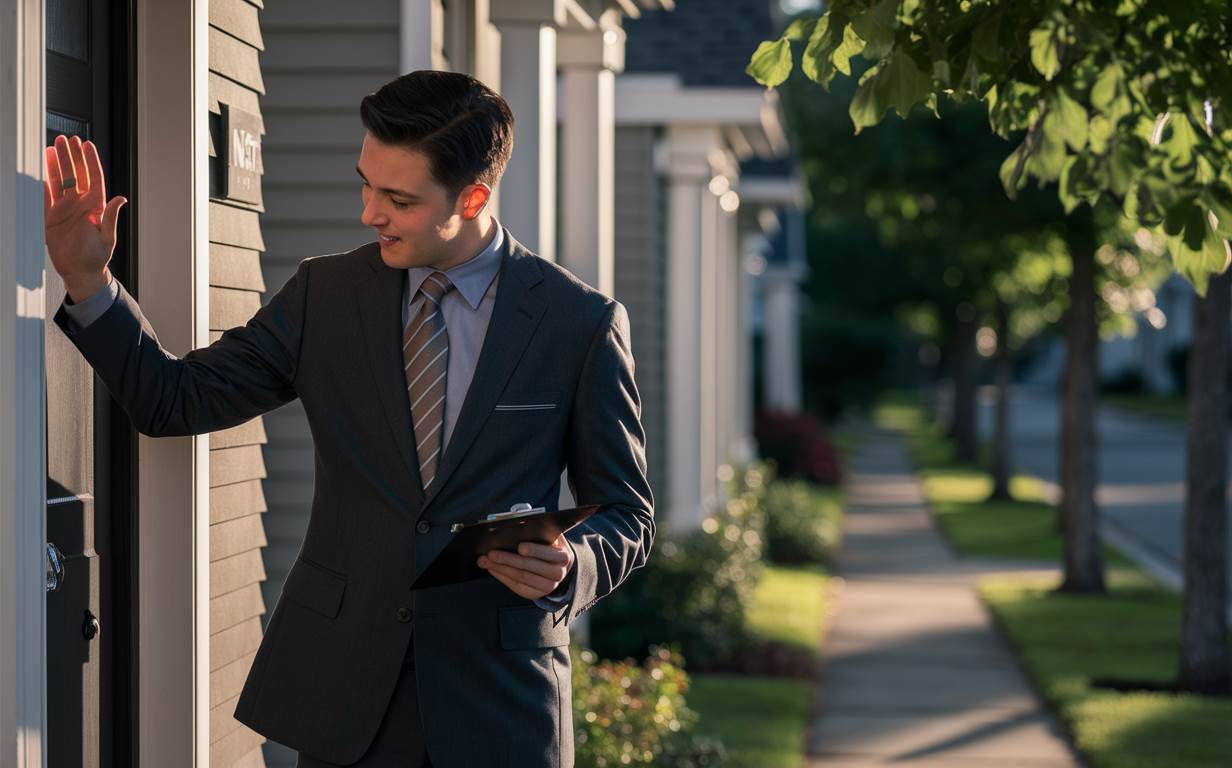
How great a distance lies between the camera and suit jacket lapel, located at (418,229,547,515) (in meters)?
2.90

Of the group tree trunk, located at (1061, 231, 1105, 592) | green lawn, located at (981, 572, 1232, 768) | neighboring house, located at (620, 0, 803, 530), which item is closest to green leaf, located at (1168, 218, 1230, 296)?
green lawn, located at (981, 572, 1232, 768)

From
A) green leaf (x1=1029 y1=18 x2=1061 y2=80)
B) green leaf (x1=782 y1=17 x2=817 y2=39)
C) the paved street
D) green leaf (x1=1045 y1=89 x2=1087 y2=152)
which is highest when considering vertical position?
green leaf (x1=782 y1=17 x2=817 y2=39)

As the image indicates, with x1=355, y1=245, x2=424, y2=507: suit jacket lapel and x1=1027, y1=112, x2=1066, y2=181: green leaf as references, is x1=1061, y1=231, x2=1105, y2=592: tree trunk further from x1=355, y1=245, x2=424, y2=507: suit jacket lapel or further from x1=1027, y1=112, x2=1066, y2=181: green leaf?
x1=355, y1=245, x2=424, y2=507: suit jacket lapel

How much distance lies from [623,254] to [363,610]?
8.65m

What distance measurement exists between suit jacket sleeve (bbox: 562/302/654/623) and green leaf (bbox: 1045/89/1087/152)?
139 centimetres

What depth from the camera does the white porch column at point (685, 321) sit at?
38.3 ft

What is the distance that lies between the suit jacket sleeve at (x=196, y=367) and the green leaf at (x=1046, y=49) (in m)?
1.79

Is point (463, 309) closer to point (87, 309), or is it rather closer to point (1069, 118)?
point (87, 309)

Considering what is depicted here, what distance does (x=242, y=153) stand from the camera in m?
3.97

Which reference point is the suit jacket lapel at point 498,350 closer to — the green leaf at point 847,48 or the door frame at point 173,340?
the door frame at point 173,340

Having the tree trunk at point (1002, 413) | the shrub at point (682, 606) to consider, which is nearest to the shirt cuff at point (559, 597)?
the shrub at point (682, 606)

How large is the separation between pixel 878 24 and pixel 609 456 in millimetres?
1253

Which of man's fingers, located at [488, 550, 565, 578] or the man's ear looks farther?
the man's ear

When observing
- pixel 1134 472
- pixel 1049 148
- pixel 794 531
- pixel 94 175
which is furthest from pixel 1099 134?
pixel 1134 472
